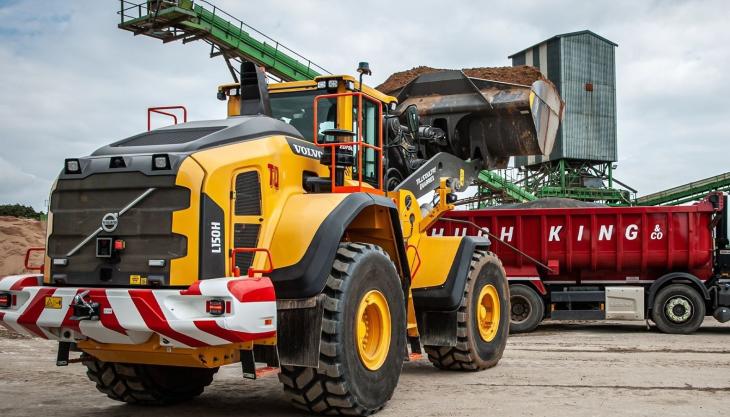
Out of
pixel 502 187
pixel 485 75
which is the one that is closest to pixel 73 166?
pixel 485 75

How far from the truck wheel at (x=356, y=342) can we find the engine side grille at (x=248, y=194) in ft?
2.66

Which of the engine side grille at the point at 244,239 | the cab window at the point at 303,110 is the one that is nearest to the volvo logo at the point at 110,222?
the engine side grille at the point at 244,239

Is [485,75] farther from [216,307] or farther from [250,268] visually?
[216,307]

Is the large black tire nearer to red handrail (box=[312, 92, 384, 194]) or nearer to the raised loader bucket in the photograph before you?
red handrail (box=[312, 92, 384, 194])

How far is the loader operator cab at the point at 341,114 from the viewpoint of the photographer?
25.2 ft

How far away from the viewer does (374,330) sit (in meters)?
7.05

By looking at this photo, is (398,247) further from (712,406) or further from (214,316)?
(712,406)

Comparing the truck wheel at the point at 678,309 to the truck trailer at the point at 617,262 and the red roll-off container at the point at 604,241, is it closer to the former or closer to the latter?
the truck trailer at the point at 617,262

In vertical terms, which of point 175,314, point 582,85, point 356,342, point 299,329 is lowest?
point 356,342

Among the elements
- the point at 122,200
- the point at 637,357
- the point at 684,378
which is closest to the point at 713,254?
the point at 637,357

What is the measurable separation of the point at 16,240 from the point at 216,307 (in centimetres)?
2065

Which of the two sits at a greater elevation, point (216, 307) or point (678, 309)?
point (216, 307)

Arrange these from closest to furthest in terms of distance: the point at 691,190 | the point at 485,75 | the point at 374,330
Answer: the point at 374,330 → the point at 485,75 → the point at 691,190

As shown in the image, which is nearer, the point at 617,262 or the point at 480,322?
the point at 480,322
